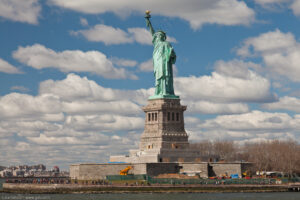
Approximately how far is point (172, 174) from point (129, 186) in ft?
30.1

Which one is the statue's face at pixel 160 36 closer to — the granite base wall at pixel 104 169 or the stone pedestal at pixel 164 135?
the stone pedestal at pixel 164 135

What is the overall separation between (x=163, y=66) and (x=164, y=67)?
10.6 inches

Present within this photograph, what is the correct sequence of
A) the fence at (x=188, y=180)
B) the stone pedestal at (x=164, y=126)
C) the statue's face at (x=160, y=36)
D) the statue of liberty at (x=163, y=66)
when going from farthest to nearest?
the statue's face at (x=160, y=36)
the statue of liberty at (x=163, y=66)
the stone pedestal at (x=164, y=126)
the fence at (x=188, y=180)

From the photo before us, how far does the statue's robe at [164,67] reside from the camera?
103m

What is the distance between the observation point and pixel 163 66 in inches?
4077

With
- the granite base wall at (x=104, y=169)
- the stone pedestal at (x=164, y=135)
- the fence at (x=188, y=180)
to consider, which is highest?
the stone pedestal at (x=164, y=135)

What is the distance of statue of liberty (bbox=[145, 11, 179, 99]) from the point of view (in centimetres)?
10325

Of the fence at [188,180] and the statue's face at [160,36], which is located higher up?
the statue's face at [160,36]

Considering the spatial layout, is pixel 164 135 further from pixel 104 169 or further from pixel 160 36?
pixel 160 36

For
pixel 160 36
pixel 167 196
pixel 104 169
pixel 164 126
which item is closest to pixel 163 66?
pixel 160 36

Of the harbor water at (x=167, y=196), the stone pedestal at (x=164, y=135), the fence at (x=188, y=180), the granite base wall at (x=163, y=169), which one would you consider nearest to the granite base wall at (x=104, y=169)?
the granite base wall at (x=163, y=169)

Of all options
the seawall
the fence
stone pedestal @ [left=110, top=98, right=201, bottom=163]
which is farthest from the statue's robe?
the seawall

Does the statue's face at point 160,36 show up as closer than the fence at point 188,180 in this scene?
No

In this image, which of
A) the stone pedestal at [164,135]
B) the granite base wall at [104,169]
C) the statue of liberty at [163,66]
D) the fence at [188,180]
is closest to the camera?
the fence at [188,180]
